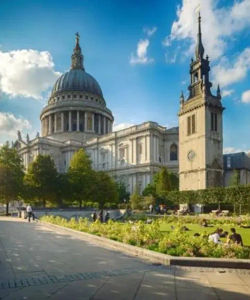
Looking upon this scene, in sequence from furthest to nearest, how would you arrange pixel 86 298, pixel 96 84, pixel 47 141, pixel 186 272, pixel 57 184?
1. pixel 96 84
2. pixel 47 141
3. pixel 57 184
4. pixel 186 272
5. pixel 86 298

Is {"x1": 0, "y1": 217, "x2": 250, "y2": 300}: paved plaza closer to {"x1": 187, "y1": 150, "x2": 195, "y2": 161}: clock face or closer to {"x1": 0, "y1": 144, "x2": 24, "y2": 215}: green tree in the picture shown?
{"x1": 0, "y1": 144, "x2": 24, "y2": 215}: green tree

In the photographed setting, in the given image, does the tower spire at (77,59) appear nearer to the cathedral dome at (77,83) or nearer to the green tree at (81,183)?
the cathedral dome at (77,83)

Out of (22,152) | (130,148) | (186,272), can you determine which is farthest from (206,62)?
(22,152)

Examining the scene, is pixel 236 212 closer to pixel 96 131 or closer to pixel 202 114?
pixel 202 114

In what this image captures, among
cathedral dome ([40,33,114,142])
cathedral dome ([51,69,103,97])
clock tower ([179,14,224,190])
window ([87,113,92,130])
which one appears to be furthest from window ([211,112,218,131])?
cathedral dome ([51,69,103,97])

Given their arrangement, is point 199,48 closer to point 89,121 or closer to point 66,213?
point 66,213

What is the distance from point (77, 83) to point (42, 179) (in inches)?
2858

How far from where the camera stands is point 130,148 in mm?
89500

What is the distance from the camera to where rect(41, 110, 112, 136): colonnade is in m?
115

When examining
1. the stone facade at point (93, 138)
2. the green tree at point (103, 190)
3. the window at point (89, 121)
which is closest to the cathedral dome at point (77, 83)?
the stone facade at point (93, 138)

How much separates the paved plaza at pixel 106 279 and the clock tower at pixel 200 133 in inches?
1871

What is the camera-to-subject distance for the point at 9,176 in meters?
51.0

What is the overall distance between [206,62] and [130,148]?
32.3 metres

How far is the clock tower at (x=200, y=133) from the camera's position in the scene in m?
60.2
